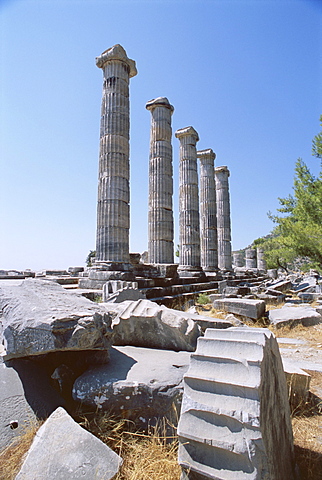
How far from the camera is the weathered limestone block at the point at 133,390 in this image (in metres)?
2.07

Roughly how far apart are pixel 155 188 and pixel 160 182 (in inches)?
14.8

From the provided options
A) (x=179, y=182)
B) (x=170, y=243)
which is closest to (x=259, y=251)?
(x=179, y=182)

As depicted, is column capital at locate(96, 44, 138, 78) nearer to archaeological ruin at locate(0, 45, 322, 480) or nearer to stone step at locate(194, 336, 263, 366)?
archaeological ruin at locate(0, 45, 322, 480)

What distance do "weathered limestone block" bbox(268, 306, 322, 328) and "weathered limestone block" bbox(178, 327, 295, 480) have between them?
4.56m

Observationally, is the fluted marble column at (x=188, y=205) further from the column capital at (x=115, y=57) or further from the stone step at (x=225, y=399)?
the stone step at (x=225, y=399)

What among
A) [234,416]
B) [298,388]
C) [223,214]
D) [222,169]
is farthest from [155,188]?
[234,416]

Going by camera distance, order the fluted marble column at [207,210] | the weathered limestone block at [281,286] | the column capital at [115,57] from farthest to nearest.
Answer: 1. the fluted marble column at [207,210]
2. the weathered limestone block at [281,286]
3. the column capital at [115,57]

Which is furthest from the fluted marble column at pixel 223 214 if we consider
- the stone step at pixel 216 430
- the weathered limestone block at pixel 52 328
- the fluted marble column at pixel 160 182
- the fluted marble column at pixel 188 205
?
the stone step at pixel 216 430

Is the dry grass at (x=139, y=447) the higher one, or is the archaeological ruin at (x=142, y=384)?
the archaeological ruin at (x=142, y=384)

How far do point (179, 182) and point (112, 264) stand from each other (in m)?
9.24

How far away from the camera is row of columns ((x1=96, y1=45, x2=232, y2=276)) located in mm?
10641

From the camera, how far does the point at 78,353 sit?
2547mm

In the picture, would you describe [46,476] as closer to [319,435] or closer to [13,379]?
[13,379]

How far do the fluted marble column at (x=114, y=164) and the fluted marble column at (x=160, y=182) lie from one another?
9.55 feet
